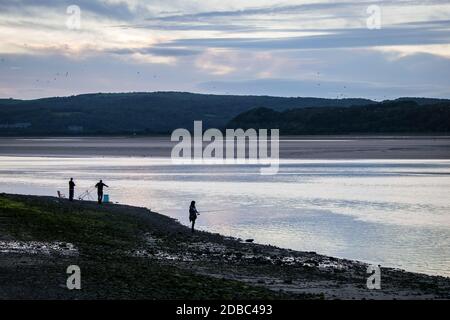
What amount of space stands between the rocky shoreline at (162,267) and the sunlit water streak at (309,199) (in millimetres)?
3257

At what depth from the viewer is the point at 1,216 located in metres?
32.3

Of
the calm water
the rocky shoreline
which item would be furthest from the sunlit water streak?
the rocky shoreline

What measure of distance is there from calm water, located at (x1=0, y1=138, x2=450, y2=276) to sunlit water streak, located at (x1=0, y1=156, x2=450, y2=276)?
50 mm

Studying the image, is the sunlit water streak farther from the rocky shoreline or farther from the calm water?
the rocky shoreline

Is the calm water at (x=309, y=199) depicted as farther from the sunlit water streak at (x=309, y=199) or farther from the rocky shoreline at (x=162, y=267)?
the rocky shoreline at (x=162, y=267)

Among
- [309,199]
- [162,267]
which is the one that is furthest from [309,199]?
[162,267]

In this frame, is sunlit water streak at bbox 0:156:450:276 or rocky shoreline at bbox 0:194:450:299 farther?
sunlit water streak at bbox 0:156:450:276

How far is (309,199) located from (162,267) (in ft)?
97.7

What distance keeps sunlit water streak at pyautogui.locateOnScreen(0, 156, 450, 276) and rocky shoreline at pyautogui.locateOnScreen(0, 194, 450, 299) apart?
3.26m

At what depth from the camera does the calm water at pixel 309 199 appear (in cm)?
3293

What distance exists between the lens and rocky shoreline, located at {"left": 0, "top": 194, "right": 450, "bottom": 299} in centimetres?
1941

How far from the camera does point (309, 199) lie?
2047 inches

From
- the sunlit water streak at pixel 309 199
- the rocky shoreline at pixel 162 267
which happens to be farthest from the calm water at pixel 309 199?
the rocky shoreline at pixel 162 267
